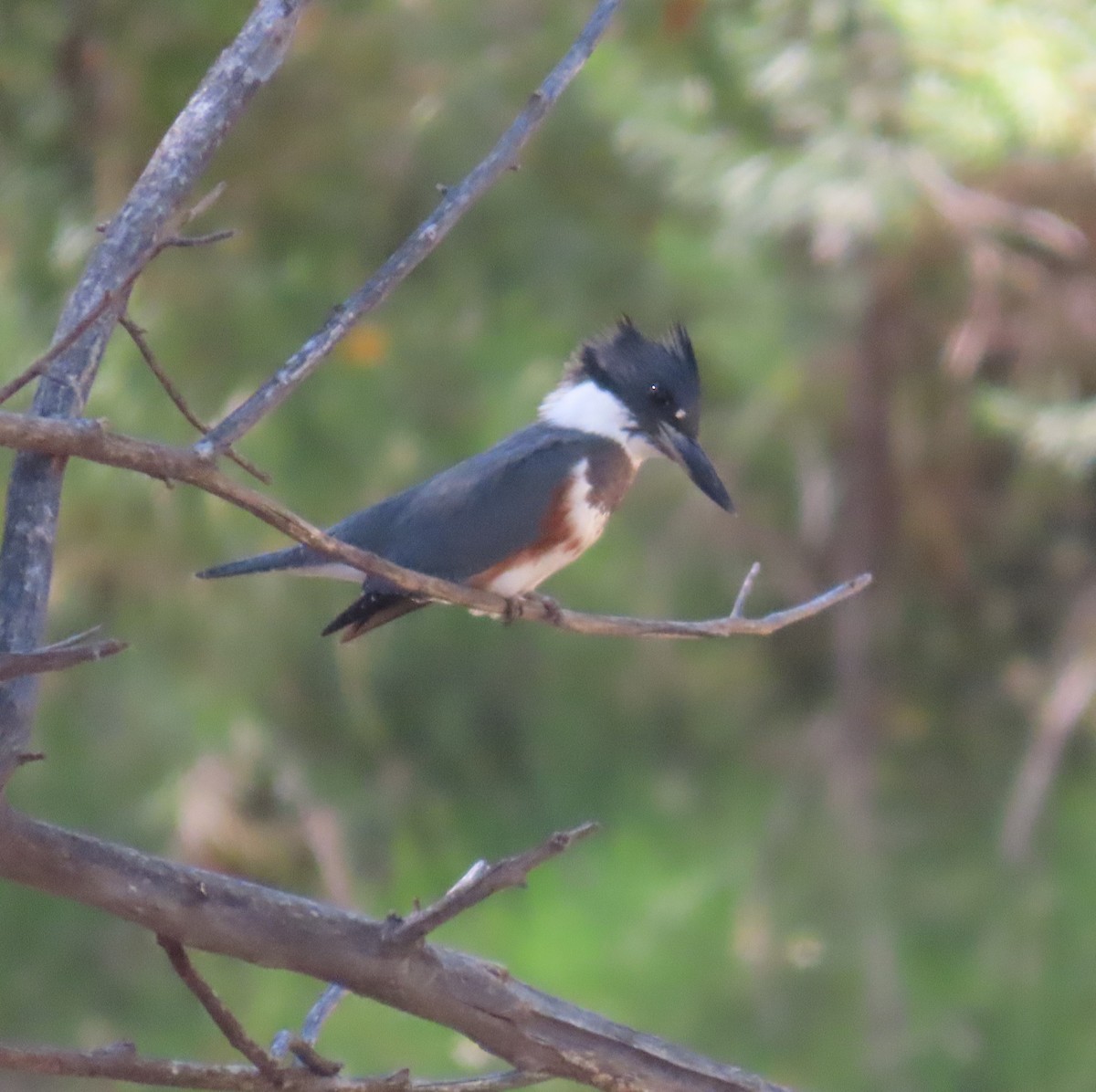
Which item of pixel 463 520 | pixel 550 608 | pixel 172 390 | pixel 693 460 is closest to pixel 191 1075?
pixel 172 390

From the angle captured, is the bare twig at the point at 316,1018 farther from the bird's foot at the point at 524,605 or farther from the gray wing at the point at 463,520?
the gray wing at the point at 463,520

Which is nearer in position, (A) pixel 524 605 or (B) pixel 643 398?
(A) pixel 524 605

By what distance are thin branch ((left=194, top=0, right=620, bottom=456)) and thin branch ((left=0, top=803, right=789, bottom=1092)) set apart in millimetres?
276

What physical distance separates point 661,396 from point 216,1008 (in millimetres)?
1091

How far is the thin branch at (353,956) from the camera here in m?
1.10

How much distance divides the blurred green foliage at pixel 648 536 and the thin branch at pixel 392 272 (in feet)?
5.65

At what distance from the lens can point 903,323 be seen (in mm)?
3711

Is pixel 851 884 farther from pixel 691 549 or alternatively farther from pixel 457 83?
pixel 457 83

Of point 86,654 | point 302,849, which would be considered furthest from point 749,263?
point 86,654

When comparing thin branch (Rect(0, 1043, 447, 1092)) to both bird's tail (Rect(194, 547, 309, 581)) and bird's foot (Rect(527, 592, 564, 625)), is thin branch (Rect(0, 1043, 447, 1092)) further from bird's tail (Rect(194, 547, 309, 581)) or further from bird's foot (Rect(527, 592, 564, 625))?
bird's tail (Rect(194, 547, 309, 581))

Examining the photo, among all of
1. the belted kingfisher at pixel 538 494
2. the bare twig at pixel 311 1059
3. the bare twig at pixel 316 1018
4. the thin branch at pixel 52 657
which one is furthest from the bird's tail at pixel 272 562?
the thin branch at pixel 52 657

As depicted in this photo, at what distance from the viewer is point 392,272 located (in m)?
1.20

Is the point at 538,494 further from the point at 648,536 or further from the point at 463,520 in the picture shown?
the point at 648,536

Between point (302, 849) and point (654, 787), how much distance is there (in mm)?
766
